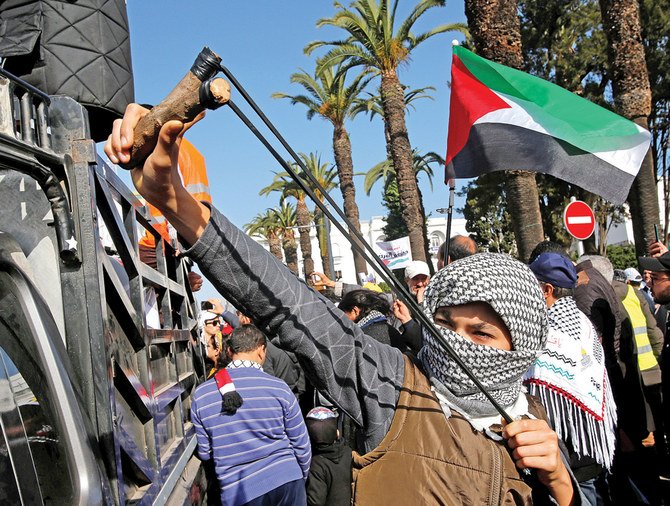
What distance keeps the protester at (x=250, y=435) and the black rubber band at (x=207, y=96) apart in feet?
10.3

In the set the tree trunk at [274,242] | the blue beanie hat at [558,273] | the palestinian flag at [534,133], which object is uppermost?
the tree trunk at [274,242]

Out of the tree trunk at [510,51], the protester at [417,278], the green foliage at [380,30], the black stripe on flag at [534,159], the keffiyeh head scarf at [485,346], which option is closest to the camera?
the keffiyeh head scarf at [485,346]

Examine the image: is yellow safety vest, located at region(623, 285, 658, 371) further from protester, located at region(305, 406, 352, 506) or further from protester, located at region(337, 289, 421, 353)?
protester, located at region(305, 406, 352, 506)

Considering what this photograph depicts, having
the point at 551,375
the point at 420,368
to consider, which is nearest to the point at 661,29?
the point at 551,375

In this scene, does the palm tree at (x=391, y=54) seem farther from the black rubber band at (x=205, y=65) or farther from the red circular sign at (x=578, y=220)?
the black rubber band at (x=205, y=65)

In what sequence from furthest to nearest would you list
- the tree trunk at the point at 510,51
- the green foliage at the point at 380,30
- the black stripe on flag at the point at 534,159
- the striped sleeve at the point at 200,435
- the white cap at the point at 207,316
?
the green foliage at the point at 380,30 → the tree trunk at the point at 510,51 → the white cap at the point at 207,316 → the striped sleeve at the point at 200,435 → the black stripe on flag at the point at 534,159

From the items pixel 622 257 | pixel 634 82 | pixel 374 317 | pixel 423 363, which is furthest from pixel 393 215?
pixel 423 363

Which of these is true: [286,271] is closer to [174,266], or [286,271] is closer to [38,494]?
[38,494]

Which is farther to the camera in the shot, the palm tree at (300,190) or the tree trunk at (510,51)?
the palm tree at (300,190)

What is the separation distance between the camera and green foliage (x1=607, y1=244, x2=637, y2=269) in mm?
35281

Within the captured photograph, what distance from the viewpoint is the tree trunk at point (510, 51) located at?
35.7ft

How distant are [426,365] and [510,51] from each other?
32.4ft

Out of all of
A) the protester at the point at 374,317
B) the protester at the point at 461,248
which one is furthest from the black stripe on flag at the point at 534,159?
the protester at the point at 374,317

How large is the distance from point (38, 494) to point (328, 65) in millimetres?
21789
